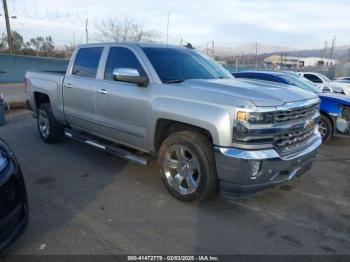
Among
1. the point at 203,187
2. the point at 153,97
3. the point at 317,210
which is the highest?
the point at 153,97

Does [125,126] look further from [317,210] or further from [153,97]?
[317,210]

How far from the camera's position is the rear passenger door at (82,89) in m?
5.50

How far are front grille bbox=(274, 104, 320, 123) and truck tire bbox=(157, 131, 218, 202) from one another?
84cm

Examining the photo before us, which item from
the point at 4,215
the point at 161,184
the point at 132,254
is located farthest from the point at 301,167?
the point at 4,215

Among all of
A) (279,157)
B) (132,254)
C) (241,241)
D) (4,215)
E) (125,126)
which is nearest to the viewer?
(4,215)

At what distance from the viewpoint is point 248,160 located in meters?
3.58

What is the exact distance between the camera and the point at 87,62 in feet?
18.8

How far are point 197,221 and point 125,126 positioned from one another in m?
1.79

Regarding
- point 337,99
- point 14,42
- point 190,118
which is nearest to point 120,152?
point 190,118

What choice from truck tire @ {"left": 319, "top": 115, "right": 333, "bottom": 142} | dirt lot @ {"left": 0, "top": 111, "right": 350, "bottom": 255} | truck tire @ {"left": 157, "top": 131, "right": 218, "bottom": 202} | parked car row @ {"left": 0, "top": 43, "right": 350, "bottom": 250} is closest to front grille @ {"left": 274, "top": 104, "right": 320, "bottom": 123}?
parked car row @ {"left": 0, "top": 43, "right": 350, "bottom": 250}

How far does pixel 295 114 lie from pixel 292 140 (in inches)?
12.2

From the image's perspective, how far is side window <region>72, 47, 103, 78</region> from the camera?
552 cm

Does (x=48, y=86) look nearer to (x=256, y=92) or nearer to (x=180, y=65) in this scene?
(x=180, y=65)

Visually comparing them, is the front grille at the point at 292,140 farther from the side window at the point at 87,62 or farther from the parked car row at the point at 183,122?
the side window at the point at 87,62
